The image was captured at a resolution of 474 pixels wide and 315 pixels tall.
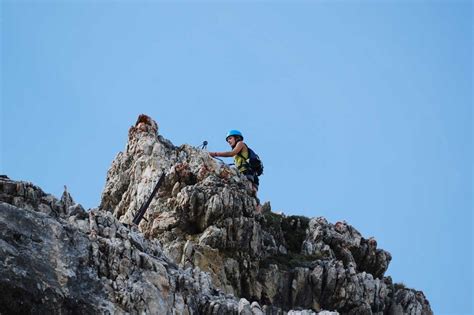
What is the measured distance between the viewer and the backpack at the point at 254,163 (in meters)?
47.4

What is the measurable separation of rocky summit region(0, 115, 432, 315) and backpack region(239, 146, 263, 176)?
1.39 m

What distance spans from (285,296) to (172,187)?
309 inches

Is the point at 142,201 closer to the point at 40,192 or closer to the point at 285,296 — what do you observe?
the point at 285,296

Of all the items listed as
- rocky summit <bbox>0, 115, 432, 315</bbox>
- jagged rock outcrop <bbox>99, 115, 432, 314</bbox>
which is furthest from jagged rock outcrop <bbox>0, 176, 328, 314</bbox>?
jagged rock outcrop <bbox>99, 115, 432, 314</bbox>

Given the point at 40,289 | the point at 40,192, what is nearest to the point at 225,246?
the point at 40,192

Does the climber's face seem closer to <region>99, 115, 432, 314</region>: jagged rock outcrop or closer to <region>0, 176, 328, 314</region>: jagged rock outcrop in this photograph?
<region>99, 115, 432, 314</region>: jagged rock outcrop

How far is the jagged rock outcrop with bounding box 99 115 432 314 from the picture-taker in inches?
1634

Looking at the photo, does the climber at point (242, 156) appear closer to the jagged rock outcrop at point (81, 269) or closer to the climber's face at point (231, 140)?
the climber's face at point (231, 140)

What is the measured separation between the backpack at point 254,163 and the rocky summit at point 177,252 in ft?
4.55

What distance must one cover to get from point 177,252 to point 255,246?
3622 mm

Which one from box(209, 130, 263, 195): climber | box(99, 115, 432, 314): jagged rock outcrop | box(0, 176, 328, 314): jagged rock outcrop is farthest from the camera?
box(209, 130, 263, 195): climber

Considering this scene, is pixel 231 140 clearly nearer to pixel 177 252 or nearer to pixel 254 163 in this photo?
pixel 254 163

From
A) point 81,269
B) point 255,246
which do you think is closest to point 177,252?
point 255,246

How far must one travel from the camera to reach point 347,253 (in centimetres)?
4728
